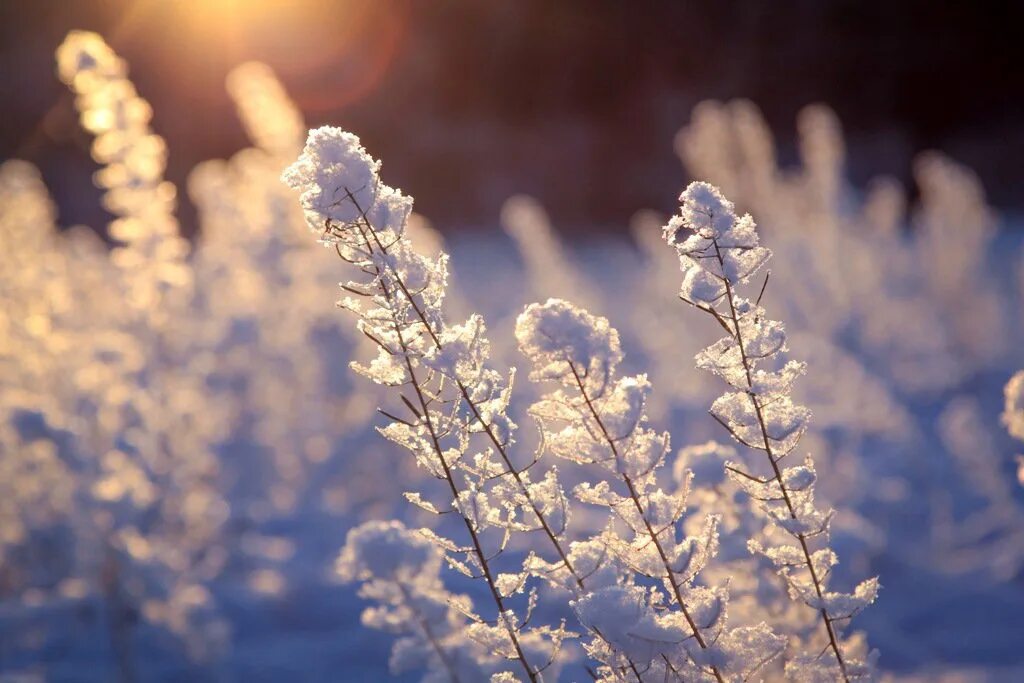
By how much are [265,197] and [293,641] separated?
4231mm

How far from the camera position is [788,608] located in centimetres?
222

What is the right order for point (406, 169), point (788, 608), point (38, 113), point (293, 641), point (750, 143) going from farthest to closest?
point (38, 113) < point (406, 169) < point (750, 143) < point (293, 641) < point (788, 608)

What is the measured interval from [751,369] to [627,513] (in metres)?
0.33

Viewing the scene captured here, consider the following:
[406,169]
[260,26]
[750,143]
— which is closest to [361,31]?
[260,26]

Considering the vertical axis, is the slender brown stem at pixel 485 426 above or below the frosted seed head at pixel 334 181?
below

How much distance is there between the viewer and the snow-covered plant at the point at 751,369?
1496mm

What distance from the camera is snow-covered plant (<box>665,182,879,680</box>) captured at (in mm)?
1496

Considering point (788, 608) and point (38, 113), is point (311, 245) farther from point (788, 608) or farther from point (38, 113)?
point (38, 113)

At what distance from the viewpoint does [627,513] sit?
1537mm

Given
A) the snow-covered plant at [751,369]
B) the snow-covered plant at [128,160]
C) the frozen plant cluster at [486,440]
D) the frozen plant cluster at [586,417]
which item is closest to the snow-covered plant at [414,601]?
the frozen plant cluster at [486,440]

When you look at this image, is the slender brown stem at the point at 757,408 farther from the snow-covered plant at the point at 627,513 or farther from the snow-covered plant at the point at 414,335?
the snow-covered plant at the point at 414,335

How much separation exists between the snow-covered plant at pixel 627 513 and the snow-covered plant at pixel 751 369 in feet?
0.45

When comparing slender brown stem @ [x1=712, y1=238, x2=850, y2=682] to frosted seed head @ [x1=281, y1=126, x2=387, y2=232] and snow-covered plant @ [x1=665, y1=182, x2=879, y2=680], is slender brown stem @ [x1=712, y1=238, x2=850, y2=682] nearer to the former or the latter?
snow-covered plant @ [x1=665, y1=182, x2=879, y2=680]

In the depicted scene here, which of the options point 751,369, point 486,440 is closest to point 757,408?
point 751,369
